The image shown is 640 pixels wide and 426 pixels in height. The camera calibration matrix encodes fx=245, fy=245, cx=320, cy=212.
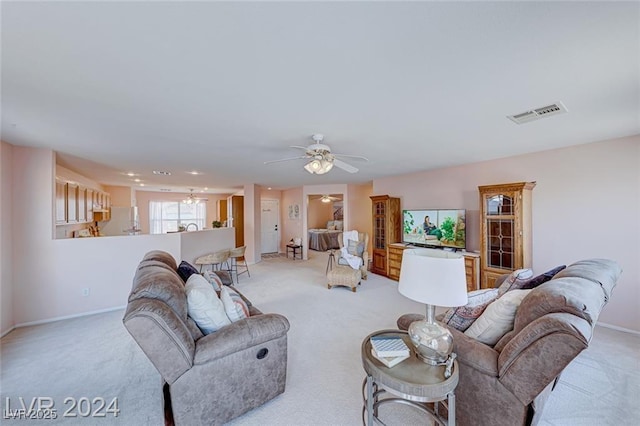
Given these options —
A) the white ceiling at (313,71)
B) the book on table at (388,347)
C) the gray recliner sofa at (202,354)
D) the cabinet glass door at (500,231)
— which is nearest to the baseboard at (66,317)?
the white ceiling at (313,71)

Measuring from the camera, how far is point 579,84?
5.96ft

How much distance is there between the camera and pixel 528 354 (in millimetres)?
1279

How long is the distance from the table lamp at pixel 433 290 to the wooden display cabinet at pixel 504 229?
2991 millimetres

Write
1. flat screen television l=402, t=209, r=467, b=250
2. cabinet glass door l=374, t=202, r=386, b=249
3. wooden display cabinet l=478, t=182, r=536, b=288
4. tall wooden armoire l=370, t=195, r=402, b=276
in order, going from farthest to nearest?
cabinet glass door l=374, t=202, r=386, b=249 → tall wooden armoire l=370, t=195, r=402, b=276 → flat screen television l=402, t=209, r=467, b=250 → wooden display cabinet l=478, t=182, r=536, b=288

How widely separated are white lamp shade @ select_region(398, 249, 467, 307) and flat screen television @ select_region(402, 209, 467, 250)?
11.7 feet

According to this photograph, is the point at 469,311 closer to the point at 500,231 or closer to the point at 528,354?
the point at 528,354

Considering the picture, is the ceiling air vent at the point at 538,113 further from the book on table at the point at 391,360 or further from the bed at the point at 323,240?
the bed at the point at 323,240

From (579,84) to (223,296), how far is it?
125 inches

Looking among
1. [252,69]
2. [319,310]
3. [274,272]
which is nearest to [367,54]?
[252,69]

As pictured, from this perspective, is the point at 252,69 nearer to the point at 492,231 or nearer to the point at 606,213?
the point at 492,231

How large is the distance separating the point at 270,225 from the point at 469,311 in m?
7.96

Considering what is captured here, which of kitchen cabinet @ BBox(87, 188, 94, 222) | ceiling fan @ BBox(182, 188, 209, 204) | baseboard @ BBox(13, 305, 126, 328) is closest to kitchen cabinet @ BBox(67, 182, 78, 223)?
kitchen cabinet @ BBox(87, 188, 94, 222)

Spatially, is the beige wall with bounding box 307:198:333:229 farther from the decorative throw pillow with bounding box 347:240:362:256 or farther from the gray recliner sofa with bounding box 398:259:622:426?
the gray recliner sofa with bounding box 398:259:622:426

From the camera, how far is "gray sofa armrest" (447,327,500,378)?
4.72 ft
